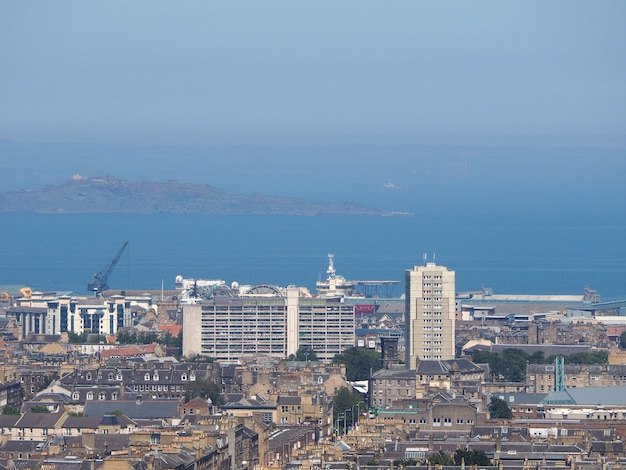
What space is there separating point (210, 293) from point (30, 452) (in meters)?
75.3

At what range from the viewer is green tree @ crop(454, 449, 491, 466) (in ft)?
181

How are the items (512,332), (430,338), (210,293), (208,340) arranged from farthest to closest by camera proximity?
(210,293), (512,332), (208,340), (430,338)

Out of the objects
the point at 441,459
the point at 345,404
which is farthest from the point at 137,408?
the point at 441,459

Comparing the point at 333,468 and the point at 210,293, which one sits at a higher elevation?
the point at 210,293

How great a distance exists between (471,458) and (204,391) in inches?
954

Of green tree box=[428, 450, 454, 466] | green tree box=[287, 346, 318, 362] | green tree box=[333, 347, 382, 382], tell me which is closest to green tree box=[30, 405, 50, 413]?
green tree box=[428, 450, 454, 466]

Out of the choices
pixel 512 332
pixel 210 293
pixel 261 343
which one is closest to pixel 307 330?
pixel 261 343

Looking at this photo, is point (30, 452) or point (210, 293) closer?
point (30, 452)

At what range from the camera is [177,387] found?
8069 cm

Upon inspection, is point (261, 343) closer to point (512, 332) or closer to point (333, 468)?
point (512, 332)

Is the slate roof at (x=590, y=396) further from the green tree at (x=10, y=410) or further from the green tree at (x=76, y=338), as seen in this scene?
the green tree at (x=76, y=338)

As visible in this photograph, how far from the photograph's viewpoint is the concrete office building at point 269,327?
4210 inches

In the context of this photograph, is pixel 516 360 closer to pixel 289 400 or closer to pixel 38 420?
pixel 289 400

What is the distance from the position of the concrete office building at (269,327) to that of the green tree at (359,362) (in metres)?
8.57
